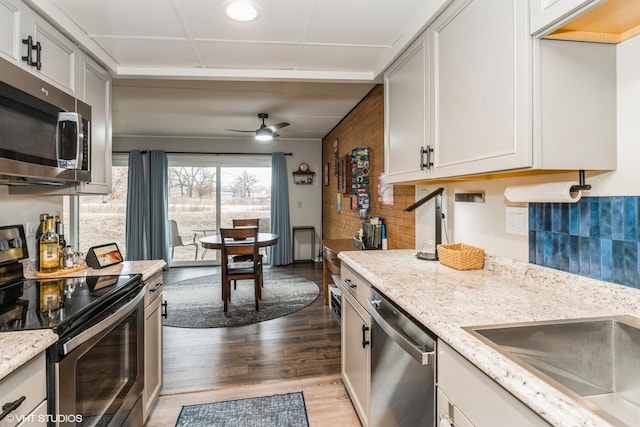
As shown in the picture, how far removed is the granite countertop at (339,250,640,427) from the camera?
67 cm

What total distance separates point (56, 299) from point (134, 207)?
187 inches

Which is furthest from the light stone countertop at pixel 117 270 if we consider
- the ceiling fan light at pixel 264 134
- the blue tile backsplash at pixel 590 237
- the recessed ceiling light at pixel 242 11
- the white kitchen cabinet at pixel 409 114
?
the ceiling fan light at pixel 264 134

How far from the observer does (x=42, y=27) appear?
1.68m

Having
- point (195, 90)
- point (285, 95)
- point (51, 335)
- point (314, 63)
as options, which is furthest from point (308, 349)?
point (195, 90)

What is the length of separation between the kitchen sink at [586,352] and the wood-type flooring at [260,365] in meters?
1.31

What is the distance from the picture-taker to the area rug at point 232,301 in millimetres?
3439

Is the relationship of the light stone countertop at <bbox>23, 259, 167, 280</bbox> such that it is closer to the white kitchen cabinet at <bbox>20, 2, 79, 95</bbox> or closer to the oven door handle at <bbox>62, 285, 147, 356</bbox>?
the oven door handle at <bbox>62, 285, 147, 356</bbox>

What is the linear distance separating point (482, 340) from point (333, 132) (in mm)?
4750

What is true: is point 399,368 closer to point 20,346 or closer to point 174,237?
point 20,346

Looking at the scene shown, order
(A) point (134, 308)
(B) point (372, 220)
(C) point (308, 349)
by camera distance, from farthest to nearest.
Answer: (B) point (372, 220), (C) point (308, 349), (A) point (134, 308)

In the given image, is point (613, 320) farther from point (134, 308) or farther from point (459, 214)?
point (134, 308)

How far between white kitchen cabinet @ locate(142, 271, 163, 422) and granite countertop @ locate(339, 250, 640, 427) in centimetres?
122

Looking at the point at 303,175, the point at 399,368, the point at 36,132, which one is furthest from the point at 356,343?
the point at 303,175

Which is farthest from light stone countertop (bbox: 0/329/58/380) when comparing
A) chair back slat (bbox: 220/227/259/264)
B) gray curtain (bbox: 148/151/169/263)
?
gray curtain (bbox: 148/151/169/263)
